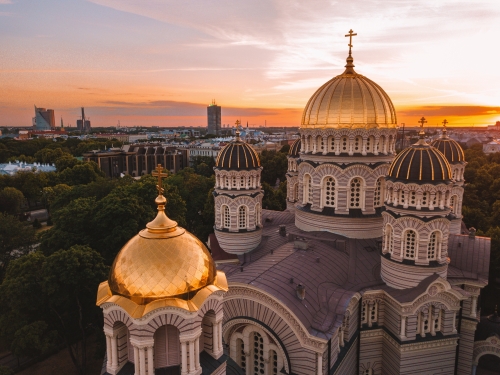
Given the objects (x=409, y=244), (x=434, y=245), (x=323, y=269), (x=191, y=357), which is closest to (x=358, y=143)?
(x=409, y=244)

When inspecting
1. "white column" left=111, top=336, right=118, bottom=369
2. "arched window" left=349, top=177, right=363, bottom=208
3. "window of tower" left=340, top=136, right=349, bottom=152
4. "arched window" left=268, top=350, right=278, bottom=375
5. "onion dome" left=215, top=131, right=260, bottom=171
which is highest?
"window of tower" left=340, top=136, right=349, bottom=152

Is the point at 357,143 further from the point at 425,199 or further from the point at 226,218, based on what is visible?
the point at 226,218

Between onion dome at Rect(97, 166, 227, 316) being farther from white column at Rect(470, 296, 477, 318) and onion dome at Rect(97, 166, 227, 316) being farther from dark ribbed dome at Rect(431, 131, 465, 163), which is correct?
Answer: dark ribbed dome at Rect(431, 131, 465, 163)

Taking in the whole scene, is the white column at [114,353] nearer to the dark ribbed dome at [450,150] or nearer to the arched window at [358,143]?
the arched window at [358,143]

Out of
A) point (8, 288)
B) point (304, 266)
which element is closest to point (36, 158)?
point (8, 288)

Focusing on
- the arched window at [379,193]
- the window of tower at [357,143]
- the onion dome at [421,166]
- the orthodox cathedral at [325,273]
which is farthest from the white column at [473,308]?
the window of tower at [357,143]

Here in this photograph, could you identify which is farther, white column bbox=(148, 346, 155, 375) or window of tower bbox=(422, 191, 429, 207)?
window of tower bbox=(422, 191, 429, 207)

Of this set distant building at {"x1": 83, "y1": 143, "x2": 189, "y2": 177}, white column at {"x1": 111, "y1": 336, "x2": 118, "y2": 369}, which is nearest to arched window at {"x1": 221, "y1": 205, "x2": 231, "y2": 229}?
white column at {"x1": 111, "y1": 336, "x2": 118, "y2": 369}

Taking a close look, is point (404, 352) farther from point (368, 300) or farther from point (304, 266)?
point (304, 266)
